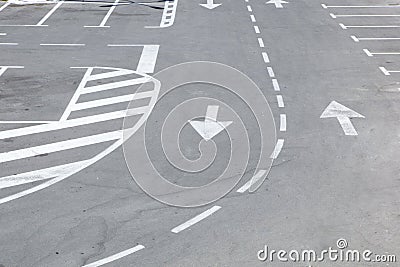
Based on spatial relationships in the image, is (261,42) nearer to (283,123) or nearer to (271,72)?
(271,72)

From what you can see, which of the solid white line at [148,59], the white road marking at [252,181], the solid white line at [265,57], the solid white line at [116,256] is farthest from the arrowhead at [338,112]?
the solid white line at [116,256]

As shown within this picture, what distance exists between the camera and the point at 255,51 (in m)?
24.2

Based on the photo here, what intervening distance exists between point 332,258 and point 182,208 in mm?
2995

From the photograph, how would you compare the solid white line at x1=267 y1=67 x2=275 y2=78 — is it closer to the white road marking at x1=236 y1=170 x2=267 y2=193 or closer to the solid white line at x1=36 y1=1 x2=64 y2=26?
the white road marking at x1=236 y1=170 x2=267 y2=193

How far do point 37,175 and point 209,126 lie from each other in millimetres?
4375

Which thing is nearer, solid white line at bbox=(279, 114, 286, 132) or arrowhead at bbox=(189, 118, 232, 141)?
arrowhead at bbox=(189, 118, 232, 141)

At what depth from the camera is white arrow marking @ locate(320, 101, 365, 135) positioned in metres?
17.1

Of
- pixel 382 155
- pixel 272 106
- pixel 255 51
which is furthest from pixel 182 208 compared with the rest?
pixel 255 51

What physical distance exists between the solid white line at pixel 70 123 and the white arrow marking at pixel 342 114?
4.52 metres

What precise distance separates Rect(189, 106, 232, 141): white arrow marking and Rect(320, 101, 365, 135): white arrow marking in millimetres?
2572

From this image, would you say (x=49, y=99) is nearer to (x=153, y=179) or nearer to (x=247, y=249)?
(x=153, y=179)

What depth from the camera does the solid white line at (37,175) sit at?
14117mm

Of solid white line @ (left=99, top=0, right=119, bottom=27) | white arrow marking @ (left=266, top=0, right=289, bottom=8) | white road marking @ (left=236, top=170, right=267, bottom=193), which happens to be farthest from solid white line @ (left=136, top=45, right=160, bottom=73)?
white arrow marking @ (left=266, top=0, right=289, bottom=8)

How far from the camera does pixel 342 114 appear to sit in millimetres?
18031
